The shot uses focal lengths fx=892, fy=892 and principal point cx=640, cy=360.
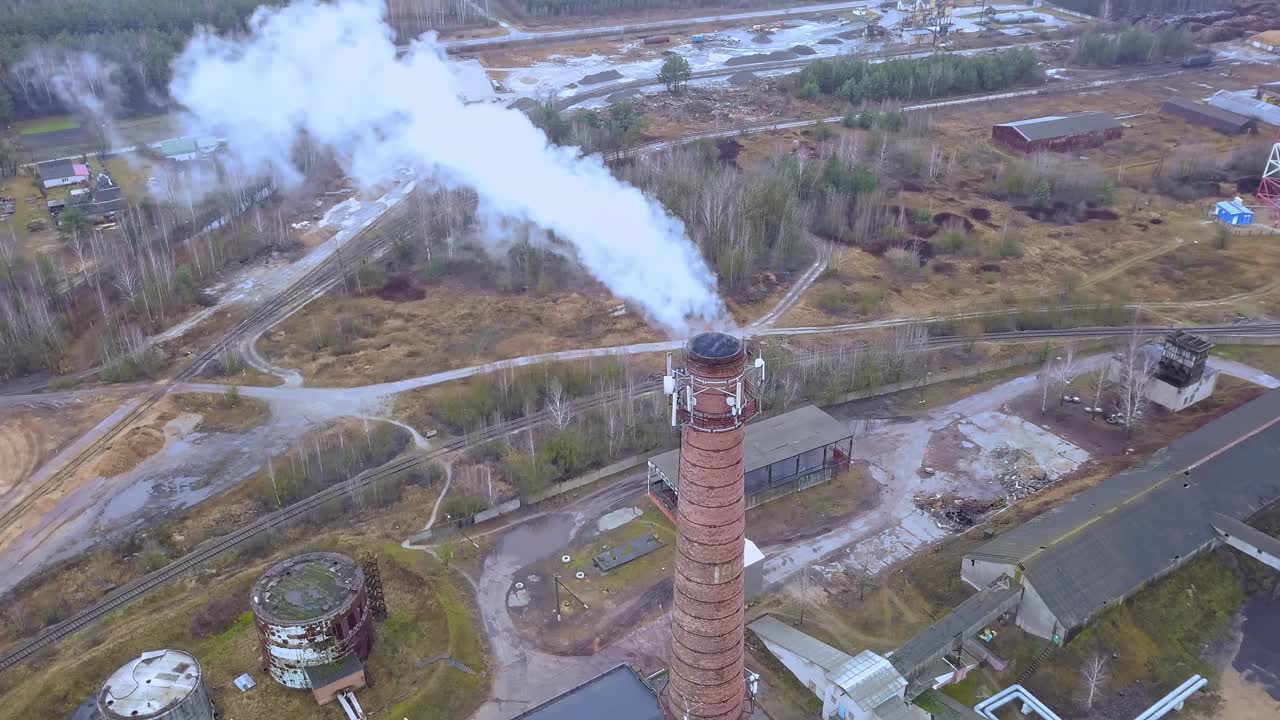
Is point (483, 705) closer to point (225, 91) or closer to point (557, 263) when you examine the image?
point (557, 263)

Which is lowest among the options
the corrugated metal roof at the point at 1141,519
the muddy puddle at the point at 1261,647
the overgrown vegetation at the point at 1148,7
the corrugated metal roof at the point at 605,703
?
the muddy puddle at the point at 1261,647

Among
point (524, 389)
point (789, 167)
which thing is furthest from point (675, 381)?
point (789, 167)

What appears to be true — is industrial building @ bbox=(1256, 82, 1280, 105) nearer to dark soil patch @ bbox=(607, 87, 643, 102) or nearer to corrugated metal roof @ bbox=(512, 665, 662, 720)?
dark soil patch @ bbox=(607, 87, 643, 102)

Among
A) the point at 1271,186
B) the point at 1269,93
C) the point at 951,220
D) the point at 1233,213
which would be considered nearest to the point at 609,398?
the point at 951,220

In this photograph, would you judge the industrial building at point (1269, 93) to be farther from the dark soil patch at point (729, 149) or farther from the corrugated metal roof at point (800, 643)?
the corrugated metal roof at point (800, 643)

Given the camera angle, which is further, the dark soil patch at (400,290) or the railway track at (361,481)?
the dark soil patch at (400,290)

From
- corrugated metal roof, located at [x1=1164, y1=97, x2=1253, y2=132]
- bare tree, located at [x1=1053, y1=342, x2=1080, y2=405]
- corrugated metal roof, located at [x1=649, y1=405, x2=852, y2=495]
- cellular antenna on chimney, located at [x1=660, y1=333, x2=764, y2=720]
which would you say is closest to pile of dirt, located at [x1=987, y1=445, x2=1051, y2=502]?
bare tree, located at [x1=1053, y1=342, x2=1080, y2=405]

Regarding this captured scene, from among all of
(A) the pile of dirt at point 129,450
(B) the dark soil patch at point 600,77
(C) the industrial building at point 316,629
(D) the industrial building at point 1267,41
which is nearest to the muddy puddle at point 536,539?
(C) the industrial building at point 316,629
